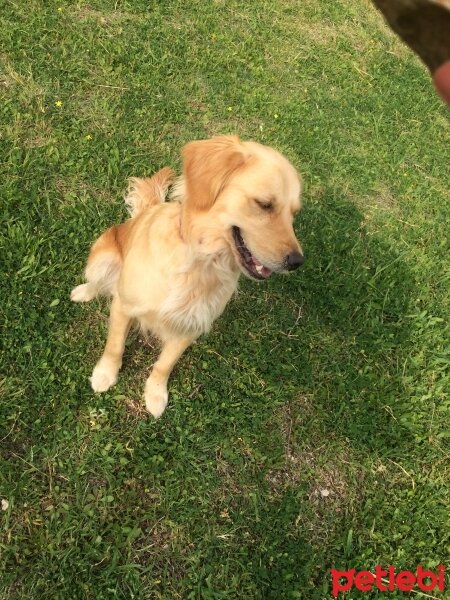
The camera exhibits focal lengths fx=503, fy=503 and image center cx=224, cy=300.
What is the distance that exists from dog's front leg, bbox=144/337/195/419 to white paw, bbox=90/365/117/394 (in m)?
0.24

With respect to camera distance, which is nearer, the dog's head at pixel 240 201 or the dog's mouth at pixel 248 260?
the dog's head at pixel 240 201

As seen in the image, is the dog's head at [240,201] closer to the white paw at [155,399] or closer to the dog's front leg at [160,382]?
the dog's front leg at [160,382]

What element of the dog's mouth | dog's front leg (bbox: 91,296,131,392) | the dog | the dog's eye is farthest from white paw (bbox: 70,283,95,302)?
the dog's eye

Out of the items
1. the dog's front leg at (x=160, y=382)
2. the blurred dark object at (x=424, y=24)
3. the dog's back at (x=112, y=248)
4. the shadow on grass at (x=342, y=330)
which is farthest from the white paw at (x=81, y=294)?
the blurred dark object at (x=424, y=24)

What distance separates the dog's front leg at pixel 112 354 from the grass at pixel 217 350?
0.09 m

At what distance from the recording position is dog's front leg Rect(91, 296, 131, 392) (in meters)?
3.00

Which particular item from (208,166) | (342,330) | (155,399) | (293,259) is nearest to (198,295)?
(293,259)

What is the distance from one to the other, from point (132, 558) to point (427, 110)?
223 inches

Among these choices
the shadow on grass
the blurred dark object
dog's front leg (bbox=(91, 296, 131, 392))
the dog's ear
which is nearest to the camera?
the blurred dark object

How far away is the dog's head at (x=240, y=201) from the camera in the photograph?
2.45m

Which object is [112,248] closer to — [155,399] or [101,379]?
[101,379]

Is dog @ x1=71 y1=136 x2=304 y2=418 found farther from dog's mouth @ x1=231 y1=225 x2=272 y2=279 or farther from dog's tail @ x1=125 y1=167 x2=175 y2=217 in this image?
dog's tail @ x1=125 y1=167 x2=175 y2=217

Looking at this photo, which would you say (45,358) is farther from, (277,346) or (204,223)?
(277,346)

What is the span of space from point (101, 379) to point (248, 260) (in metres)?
1.23
